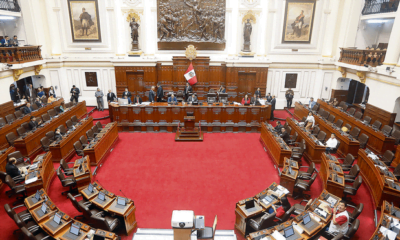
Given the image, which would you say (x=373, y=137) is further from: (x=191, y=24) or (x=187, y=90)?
(x=191, y=24)

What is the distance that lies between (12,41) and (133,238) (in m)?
13.4

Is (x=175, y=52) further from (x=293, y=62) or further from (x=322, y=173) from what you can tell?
(x=322, y=173)

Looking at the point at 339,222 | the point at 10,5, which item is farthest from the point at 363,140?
the point at 10,5

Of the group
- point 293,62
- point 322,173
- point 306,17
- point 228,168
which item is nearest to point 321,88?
point 293,62

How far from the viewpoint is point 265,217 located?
557 cm

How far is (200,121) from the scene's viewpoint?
1262 cm

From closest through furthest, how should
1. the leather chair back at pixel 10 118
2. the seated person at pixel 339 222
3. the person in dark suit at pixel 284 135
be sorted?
the seated person at pixel 339 222, the person in dark suit at pixel 284 135, the leather chair back at pixel 10 118

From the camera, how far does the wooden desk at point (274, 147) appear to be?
8797mm

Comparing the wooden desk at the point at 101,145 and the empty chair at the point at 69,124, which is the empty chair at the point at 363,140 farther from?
the empty chair at the point at 69,124

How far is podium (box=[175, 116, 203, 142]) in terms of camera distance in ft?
37.7

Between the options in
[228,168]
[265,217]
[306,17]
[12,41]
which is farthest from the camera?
[306,17]

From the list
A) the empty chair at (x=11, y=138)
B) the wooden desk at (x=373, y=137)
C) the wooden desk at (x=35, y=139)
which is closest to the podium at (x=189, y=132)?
the wooden desk at (x=35, y=139)

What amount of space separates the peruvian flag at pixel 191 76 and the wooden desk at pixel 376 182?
9.81m

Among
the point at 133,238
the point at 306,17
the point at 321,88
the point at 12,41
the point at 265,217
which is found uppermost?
the point at 306,17
